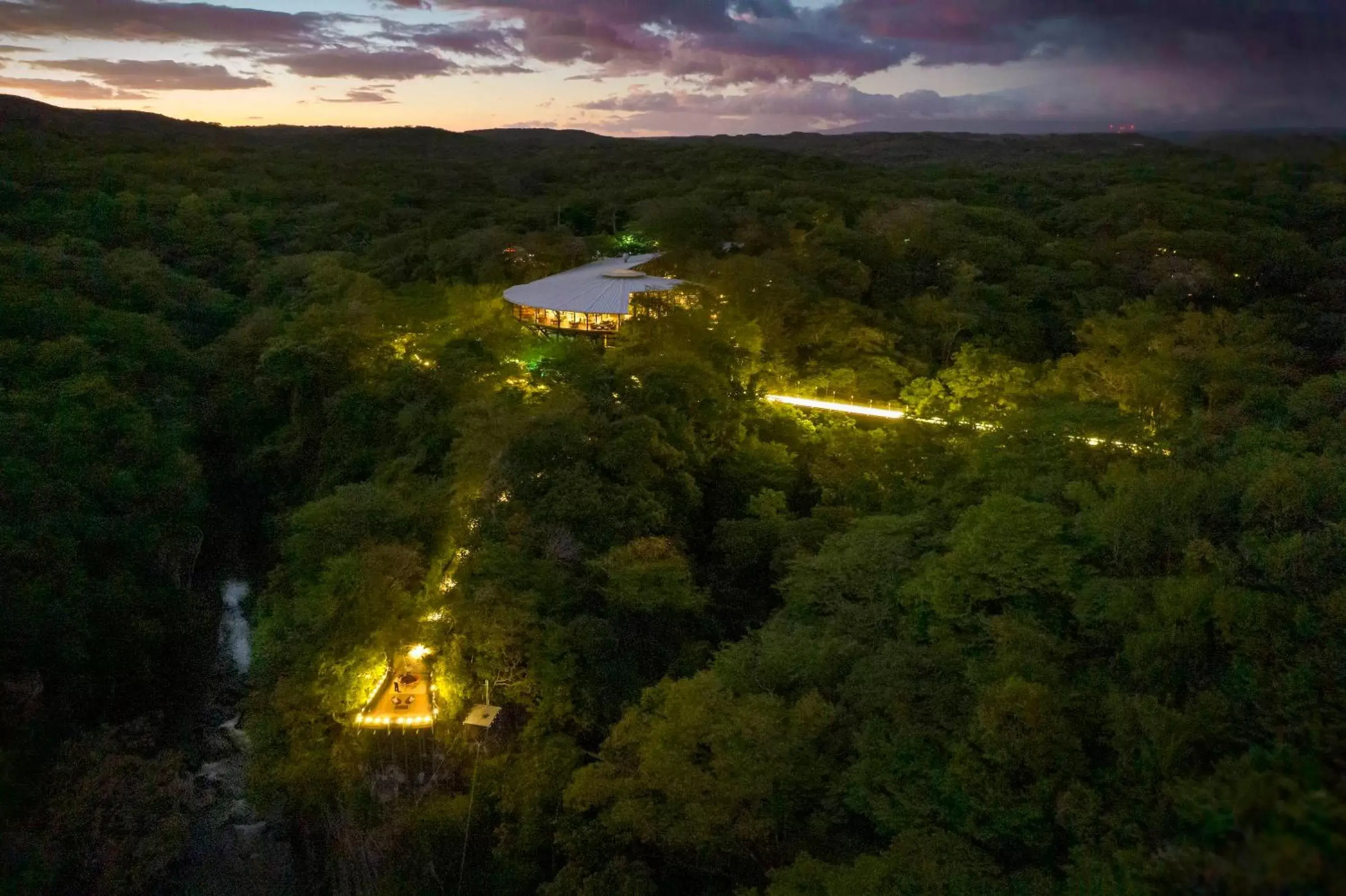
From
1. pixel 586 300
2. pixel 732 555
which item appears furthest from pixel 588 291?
pixel 732 555

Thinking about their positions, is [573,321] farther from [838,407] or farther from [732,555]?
[732,555]

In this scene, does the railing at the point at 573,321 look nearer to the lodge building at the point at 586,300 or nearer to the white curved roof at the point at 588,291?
the lodge building at the point at 586,300

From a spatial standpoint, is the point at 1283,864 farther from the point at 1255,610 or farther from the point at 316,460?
the point at 316,460

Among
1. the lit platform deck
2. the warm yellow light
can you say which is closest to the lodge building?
the warm yellow light

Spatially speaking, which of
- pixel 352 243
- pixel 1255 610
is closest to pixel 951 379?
pixel 1255 610

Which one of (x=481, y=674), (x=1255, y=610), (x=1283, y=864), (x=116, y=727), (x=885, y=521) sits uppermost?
(x=1283, y=864)

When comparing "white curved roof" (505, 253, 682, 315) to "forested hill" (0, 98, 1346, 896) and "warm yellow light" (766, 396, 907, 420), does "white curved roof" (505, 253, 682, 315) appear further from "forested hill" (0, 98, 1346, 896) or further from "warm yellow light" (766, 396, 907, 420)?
"warm yellow light" (766, 396, 907, 420)

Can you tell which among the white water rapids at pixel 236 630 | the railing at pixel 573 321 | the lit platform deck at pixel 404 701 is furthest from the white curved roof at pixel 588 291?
the lit platform deck at pixel 404 701
